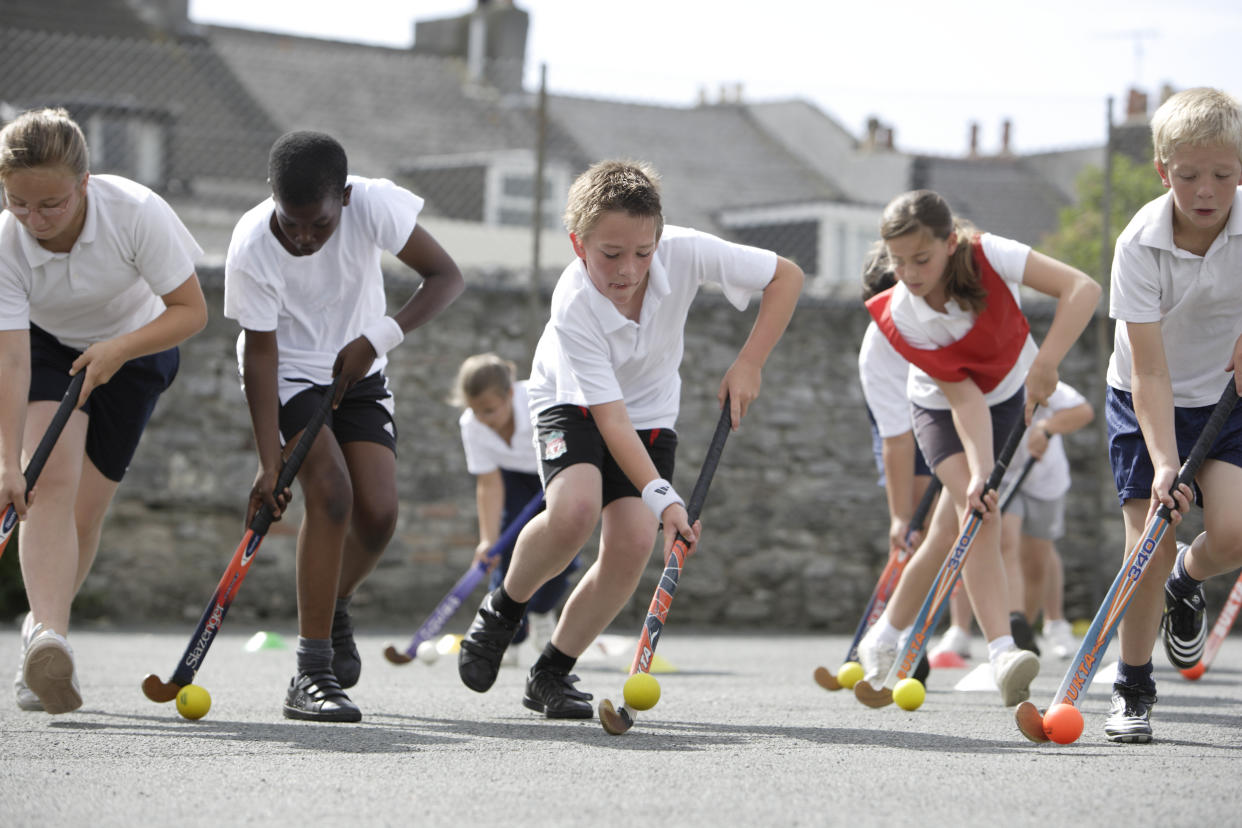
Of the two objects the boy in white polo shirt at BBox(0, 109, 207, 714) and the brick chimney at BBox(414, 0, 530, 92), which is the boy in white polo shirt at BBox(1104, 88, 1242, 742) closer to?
the boy in white polo shirt at BBox(0, 109, 207, 714)

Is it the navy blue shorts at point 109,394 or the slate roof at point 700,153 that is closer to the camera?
the navy blue shorts at point 109,394

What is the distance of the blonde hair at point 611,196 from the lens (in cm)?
418

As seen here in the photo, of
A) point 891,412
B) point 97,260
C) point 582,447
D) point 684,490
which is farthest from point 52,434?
point 684,490

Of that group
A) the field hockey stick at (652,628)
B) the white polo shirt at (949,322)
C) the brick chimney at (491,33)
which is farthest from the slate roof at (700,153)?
the field hockey stick at (652,628)

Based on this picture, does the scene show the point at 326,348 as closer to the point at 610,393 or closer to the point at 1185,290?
the point at 610,393

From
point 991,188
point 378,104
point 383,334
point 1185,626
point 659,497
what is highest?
point 383,334

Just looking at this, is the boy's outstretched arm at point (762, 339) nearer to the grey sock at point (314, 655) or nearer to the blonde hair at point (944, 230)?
the blonde hair at point (944, 230)

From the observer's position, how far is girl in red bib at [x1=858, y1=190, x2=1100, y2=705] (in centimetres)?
504

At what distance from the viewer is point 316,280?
4.80 metres

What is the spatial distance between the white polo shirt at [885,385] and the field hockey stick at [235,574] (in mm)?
2570

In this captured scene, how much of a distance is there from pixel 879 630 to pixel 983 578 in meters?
0.54

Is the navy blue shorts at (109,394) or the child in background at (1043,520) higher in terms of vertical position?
the navy blue shorts at (109,394)

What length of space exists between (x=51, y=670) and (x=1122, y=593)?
2887mm

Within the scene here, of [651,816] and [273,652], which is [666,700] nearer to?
[651,816]
